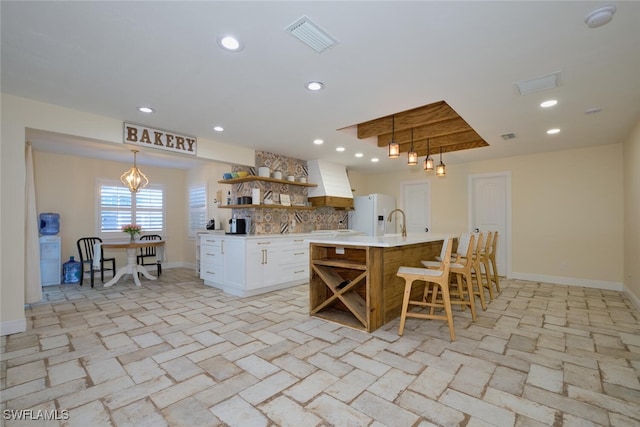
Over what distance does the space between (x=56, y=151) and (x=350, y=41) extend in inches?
257

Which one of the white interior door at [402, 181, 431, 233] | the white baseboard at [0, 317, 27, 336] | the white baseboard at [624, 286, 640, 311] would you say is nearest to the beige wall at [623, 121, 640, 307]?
the white baseboard at [624, 286, 640, 311]

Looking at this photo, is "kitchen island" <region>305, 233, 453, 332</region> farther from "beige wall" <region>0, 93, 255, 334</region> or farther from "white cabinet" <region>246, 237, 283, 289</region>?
"beige wall" <region>0, 93, 255, 334</region>

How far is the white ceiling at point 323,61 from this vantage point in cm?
179

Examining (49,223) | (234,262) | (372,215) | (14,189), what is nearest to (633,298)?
(372,215)

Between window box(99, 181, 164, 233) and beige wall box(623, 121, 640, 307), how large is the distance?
8.95 meters

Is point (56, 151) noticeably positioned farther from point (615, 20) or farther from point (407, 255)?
point (615, 20)

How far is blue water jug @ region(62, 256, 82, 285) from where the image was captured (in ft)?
18.3

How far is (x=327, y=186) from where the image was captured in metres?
6.00

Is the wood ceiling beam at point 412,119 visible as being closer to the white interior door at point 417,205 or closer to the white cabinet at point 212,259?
the white cabinet at point 212,259

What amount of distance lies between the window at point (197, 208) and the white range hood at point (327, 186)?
9.34 feet

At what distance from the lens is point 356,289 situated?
3527 millimetres

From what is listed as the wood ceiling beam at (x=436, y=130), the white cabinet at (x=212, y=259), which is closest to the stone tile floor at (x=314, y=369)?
the white cabinet at (x=212, y=259)

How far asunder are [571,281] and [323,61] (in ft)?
19.2

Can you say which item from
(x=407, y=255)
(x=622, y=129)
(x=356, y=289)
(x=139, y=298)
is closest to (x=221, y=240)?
(x=139, y=298)
